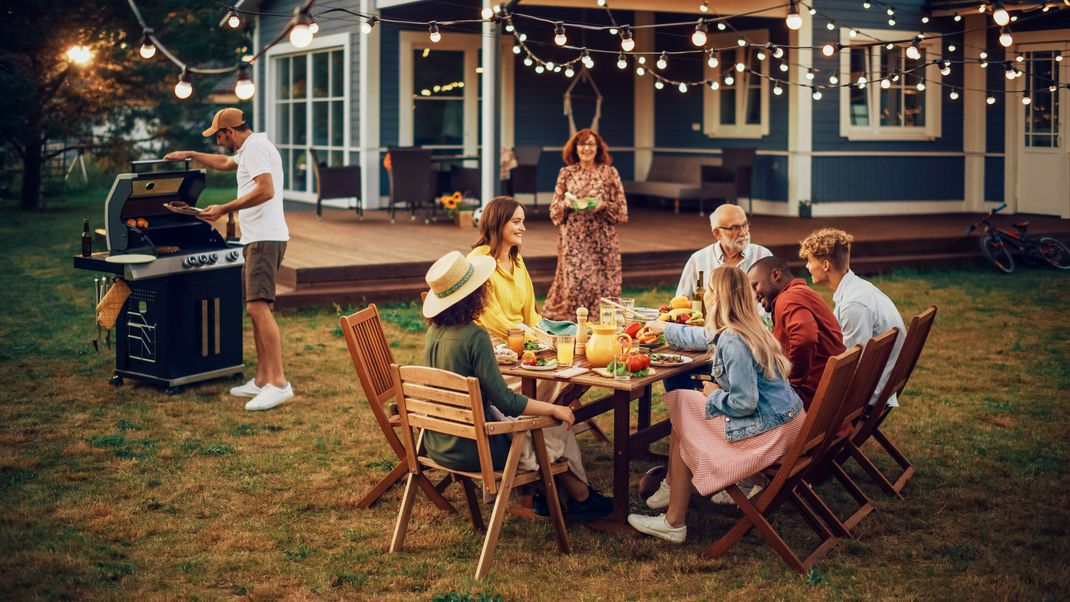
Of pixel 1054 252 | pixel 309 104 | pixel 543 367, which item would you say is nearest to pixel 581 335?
pixel 543 367

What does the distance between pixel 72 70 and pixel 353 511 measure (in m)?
16.3

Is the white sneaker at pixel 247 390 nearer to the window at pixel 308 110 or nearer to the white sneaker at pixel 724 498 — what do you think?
the white sneaker at pixel 724 498

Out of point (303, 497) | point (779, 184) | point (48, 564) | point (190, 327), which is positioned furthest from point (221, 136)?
point (779, 184)

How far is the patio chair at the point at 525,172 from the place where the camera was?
14.8 meters

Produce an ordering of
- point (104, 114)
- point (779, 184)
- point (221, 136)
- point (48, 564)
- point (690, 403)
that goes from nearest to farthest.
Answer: point (48, 564) < point (690, 403) < point (221, 136) < point (779, 184) < point (104, 114)

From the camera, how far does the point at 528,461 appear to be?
Result: 435 cm

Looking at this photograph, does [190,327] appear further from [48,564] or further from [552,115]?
[552,115]

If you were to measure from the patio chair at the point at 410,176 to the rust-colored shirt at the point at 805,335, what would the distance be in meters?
9.55

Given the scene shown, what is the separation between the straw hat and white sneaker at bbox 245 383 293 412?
8.60 ft

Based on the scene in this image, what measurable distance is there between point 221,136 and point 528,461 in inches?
130

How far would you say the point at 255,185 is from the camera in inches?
260

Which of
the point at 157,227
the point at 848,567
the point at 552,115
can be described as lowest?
the point at 848,567

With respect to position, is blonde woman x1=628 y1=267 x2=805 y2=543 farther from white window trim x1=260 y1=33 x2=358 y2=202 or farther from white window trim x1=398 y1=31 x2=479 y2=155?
white window trim x1=260 y1=33 x2=358 y2=202

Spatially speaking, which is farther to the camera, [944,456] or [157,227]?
[157,227]
